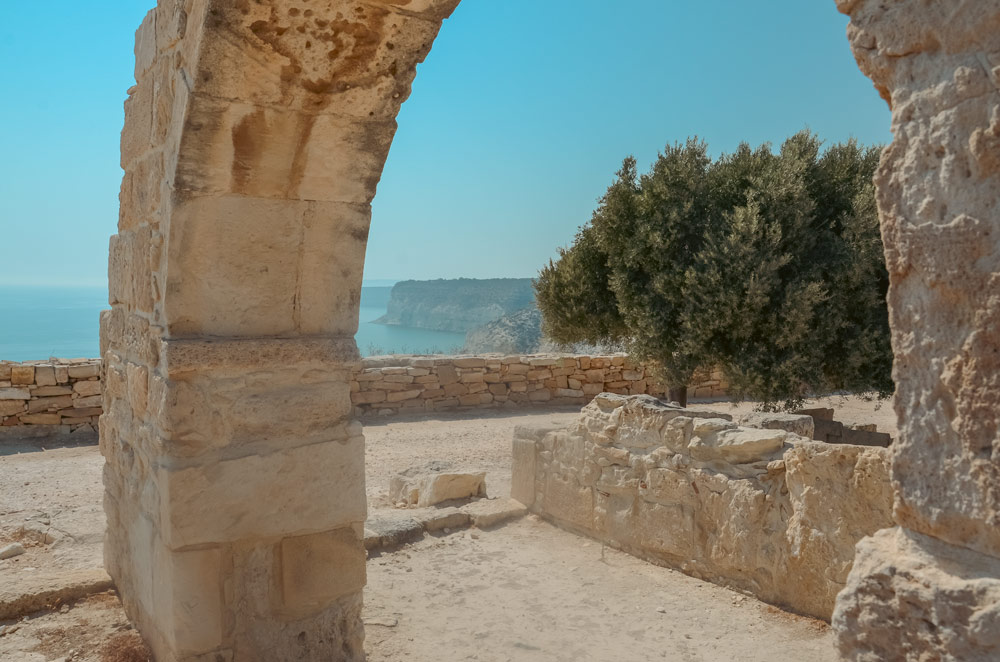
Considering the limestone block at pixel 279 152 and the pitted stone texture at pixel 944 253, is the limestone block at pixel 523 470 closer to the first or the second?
the limestone block at pixel 279 152

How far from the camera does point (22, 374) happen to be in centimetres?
875

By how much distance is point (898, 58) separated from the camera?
1.09 meters

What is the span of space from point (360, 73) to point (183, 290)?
1.12 metres

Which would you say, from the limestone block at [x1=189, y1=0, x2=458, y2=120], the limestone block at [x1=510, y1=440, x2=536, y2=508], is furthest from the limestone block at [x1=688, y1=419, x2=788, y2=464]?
the limestone block at [x1=189, y1=0, x2=458, y2=120]

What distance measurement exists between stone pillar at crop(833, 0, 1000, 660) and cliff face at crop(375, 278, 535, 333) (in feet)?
110

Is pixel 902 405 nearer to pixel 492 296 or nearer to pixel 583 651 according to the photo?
pixel 583 651

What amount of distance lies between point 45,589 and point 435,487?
3051 mm

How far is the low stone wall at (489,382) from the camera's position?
440 inches

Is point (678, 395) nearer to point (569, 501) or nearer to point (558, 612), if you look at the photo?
point (569, 501)

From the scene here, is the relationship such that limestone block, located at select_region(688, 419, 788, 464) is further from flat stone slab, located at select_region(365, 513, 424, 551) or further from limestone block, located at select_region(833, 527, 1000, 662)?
limestone block, located at select_region(833, 527, 1000, 662)

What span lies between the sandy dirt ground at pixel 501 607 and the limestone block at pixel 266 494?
2.77 ft

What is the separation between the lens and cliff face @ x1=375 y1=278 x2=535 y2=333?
122 feet

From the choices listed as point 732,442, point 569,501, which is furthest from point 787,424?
point 569,501

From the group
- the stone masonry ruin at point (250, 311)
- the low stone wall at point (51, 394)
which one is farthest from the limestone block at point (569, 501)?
the low stone wall at point (51, 394)
